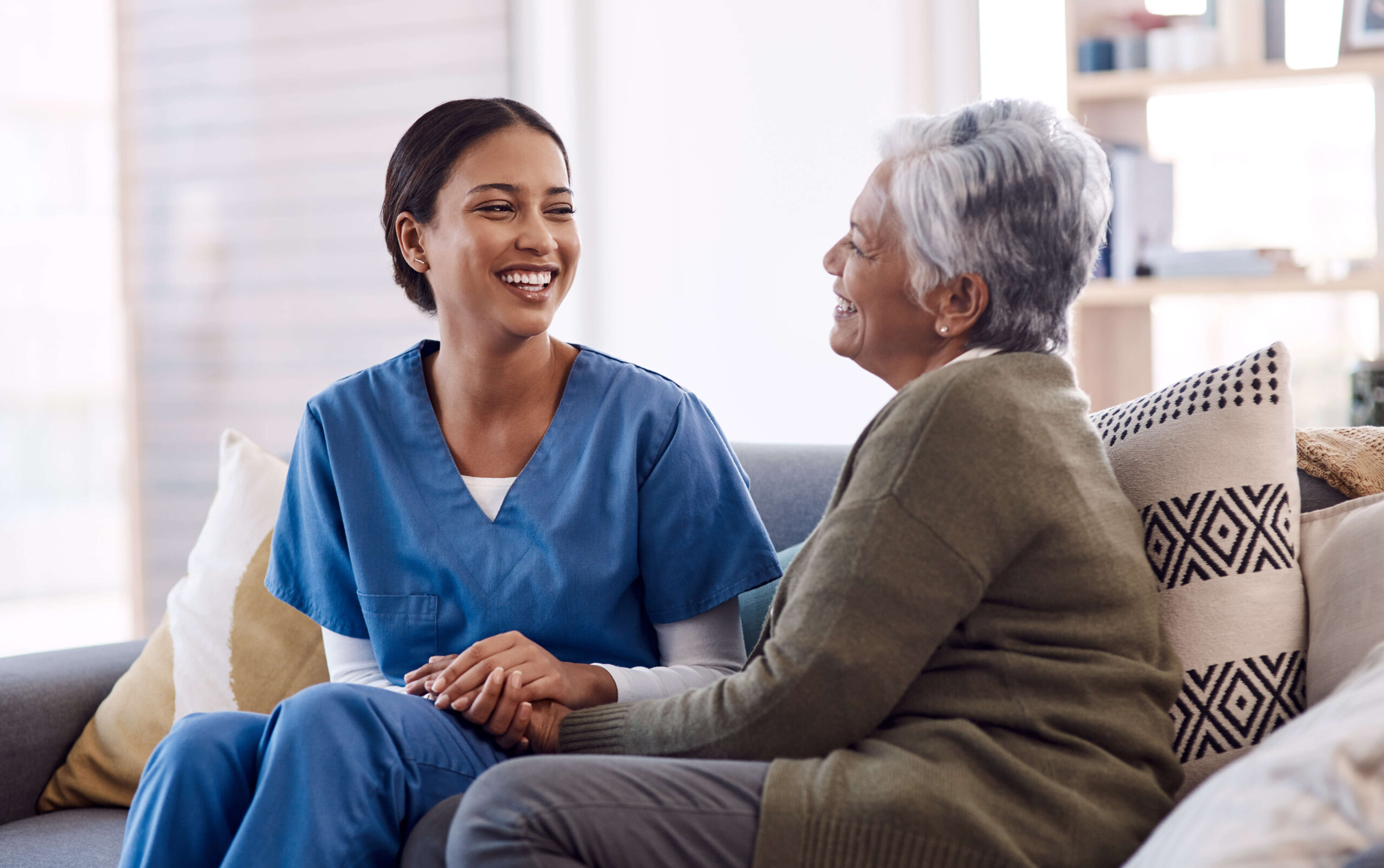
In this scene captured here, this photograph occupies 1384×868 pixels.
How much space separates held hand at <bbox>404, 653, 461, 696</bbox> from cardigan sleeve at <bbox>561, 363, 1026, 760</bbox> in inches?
15.3

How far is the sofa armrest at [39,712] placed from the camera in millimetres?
1638

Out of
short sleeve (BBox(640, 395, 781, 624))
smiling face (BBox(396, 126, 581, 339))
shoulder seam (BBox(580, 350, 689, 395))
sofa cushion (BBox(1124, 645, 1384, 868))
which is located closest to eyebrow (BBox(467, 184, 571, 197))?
smiling face (BBox(396, 126, 581, 339))

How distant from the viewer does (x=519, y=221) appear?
1469 millimetres

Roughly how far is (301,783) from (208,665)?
700 millimetres

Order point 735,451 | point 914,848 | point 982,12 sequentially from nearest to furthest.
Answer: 1. point 914,848
2. point 735,451
3. point 982,12

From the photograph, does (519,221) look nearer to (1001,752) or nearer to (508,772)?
(508,772)

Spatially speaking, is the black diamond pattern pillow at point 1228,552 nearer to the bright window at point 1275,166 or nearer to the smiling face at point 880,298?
the smiling face at point 880,298

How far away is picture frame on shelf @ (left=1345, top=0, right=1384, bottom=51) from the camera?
252cm

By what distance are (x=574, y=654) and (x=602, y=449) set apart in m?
0.25

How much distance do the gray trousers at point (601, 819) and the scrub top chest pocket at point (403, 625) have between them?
16.8 inches

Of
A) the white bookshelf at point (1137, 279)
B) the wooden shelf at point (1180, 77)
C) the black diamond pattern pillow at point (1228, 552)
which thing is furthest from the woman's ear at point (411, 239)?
the wooden shelf at point (1180, 77)

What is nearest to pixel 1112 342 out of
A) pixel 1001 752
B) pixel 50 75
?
pixel 1001 752

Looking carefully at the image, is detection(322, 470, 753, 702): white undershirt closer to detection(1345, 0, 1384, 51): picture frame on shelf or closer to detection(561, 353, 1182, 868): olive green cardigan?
detection(561, 353, 1182, 868): olive green cardigan

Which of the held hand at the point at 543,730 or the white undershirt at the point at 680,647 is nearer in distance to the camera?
the held hand at the point at 543,730
